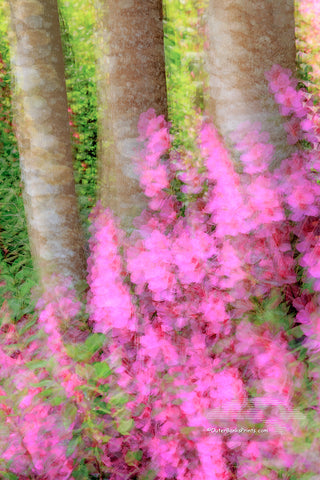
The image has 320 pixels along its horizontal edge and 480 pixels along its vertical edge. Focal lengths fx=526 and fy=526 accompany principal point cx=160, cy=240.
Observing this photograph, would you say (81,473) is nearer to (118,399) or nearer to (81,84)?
(118,399)

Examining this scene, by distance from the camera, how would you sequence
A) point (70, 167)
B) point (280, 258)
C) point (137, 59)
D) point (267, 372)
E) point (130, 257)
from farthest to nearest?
point (70, 167) < point (137, 59) < point (130, 257) < point (280, 258) < point (267, 372)

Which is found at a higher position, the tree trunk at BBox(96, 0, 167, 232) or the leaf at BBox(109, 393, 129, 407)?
the tree trunk at BBox(96, 0, 167, 232)

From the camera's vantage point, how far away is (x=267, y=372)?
6.59 feet

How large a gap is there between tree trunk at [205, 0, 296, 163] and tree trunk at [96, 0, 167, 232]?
48 cm

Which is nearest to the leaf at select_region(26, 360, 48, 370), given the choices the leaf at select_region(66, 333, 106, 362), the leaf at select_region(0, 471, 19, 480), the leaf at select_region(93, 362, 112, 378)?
the leaf at select_region(66, 333, 106, 362)

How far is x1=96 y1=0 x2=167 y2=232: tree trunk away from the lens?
122 inches

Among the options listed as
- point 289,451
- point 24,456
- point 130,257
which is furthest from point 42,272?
point 289,451

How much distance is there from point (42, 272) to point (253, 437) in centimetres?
194

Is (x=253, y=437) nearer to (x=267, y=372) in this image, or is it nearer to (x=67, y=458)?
(x=267, y=372)

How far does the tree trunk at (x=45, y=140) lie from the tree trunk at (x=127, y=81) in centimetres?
31

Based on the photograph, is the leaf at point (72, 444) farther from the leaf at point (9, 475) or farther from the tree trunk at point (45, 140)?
the tree trunk at point (45, 140)

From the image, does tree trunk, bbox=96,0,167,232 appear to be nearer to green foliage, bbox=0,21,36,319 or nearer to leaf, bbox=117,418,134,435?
green foliage, bbox=0,21,36,319

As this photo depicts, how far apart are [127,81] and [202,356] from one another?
1.74m

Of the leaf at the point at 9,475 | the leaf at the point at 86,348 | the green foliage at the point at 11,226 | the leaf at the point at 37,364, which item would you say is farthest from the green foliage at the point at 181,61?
the leaf at the point at 9,475
